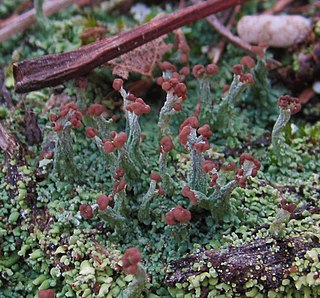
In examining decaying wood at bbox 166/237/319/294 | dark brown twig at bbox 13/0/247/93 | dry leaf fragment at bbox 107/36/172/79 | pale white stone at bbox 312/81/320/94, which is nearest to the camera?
decaying wood at bbox 166/237/319/294

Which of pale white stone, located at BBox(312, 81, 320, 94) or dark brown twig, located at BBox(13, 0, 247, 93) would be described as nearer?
dark brown twig, located at BBox(13, 0, 247, 93)

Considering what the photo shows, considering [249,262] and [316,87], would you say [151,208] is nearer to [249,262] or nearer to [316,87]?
[249,262]

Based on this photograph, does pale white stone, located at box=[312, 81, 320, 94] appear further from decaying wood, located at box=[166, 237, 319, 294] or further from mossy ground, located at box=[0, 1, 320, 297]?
decaying wood, located at box=[166, 237, 319, 294]

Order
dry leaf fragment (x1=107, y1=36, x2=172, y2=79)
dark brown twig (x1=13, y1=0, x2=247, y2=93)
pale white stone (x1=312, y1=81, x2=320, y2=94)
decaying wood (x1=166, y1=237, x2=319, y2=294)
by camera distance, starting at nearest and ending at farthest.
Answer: decaying wood (x1=166, y1=237, x2=319, y2=294) → dark brown twig (x1=13, y1=0, x2=247, y2=93) → dry leaf fragment (x1=107, y1=36, x2=172, y2=79) → pale white stone (x1=312, y1=81, x2=320, y2=94)

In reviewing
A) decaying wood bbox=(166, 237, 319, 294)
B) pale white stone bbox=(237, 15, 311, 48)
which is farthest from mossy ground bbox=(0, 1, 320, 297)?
pale white stone bbox=(237, 15, 311, 48)

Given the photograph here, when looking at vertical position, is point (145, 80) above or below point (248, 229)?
above

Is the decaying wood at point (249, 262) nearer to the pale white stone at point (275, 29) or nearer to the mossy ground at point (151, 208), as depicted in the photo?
the mossy ground at point (151, 208)

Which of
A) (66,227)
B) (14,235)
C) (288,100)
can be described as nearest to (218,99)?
(288,100)

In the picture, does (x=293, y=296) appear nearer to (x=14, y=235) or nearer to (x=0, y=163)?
(x=14, y=235)
